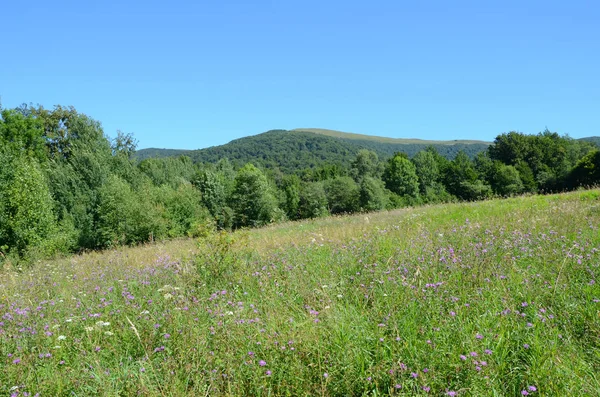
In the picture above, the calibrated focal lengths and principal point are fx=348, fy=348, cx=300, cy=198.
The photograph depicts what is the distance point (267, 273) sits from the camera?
4969mm

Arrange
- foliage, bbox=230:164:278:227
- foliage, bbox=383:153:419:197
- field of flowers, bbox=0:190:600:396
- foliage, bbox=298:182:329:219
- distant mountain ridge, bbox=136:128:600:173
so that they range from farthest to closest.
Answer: distant mountain ridge, bbox=136:128:600:173 → foliage, bbox=383:153:419:197 → foliage, bbox=298:182:329:219 → foliage, bbox=230:164:278:227 → field of flowers, bbox=0:190:600:396

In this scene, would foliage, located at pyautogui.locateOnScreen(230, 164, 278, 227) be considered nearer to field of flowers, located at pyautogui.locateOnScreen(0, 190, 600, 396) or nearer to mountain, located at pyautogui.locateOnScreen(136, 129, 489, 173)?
field of flowers, located at pyautogui.locateOnScreen(0, 190, 600, 396)

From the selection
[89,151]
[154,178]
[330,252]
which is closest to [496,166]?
[154,178]

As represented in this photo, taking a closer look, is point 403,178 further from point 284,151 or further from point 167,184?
point 284,151

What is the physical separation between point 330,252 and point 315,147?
17110cm

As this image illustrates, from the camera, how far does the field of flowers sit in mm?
2492

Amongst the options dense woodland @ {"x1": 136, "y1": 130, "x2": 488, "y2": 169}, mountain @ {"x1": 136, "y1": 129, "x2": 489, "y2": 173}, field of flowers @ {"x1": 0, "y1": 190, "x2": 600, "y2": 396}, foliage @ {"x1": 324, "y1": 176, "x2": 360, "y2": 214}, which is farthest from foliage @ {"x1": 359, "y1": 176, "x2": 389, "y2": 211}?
dense woodland @ {"x1": 136, "y1": 130, "x2": 488, "y2": 169}

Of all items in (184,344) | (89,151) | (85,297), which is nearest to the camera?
(184,344)

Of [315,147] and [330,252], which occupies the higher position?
[315,147]

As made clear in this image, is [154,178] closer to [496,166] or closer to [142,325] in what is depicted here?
[142,325]

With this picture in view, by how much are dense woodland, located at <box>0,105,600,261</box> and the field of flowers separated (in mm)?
2542

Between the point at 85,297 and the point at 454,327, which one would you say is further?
the point at 85,297

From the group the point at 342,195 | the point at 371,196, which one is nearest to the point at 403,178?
the point at 371,196

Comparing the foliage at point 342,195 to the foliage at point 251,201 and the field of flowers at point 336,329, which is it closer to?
the foliage at point 251,201
